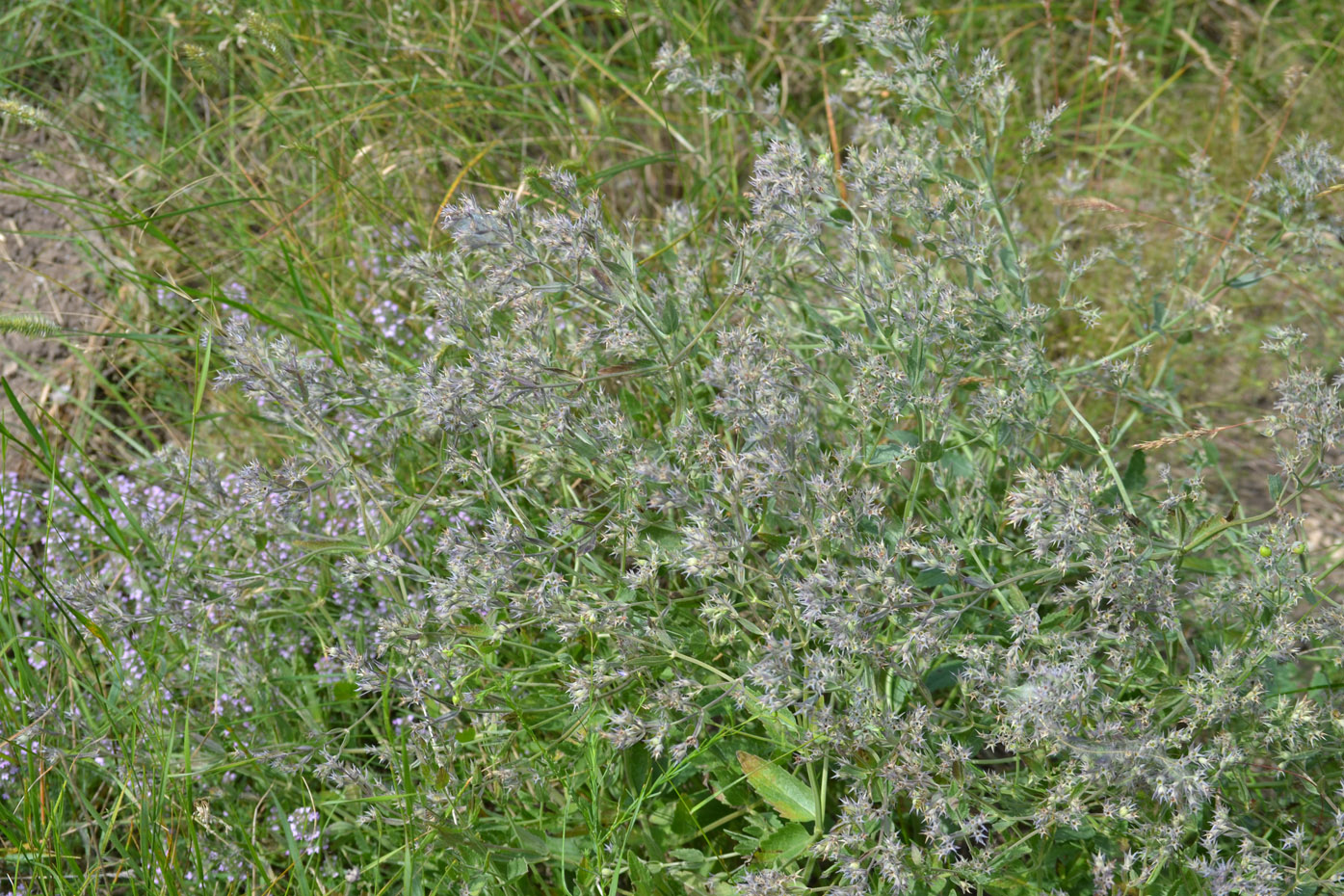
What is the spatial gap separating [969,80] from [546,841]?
1.78 m

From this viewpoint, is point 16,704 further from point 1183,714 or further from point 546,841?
point 1183,714

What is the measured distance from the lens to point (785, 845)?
215cm

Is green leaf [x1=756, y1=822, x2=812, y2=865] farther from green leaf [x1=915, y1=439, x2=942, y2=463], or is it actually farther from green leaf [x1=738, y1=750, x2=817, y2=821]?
green leaf [x1=915, y1=439, x2=942, y2=463]

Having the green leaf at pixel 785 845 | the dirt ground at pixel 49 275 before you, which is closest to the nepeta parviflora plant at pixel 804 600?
the green leaf at pixel 785 845

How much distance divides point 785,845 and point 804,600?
53 cm

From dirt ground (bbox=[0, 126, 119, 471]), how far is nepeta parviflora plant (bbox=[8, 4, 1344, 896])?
1232mm

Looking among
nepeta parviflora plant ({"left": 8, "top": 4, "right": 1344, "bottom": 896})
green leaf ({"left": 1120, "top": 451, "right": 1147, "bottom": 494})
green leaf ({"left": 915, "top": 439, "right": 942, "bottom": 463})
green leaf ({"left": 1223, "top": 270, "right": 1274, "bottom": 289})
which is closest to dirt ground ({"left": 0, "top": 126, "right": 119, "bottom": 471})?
nepeta parviflora plant ({"left": 8, "top": 4, "right": 1344, "bottom": 896})

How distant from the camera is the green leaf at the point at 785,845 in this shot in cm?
212

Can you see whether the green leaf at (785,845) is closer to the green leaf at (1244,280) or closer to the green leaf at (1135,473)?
the green leaf at (1135,473)

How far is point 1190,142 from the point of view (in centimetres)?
414

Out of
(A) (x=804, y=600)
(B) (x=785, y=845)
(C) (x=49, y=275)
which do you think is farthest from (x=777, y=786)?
(C) (x=49, y=275)

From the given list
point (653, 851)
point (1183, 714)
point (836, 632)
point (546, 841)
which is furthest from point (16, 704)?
point (1183, 714)

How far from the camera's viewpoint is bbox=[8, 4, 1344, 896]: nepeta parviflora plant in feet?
6.48

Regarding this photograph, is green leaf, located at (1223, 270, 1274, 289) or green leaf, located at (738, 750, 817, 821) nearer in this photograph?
green leaf, located at (738, 750, 817, 821)
